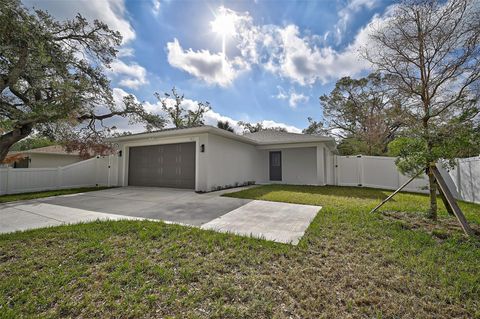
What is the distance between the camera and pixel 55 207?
19.1 ft

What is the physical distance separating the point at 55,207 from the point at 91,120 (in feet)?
25.0

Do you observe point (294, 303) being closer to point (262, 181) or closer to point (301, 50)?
point (301, 50)

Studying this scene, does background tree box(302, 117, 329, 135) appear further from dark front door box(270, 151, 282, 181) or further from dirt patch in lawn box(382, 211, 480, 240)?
dirt patch in lawn box(382, 211, 480, 240)

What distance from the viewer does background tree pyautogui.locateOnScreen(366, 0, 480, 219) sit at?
504cm

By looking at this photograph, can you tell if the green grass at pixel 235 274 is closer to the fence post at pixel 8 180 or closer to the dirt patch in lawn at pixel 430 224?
the dirt patch in lawn at pixel 430 224

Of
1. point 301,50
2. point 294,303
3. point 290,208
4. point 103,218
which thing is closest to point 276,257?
point 294,303

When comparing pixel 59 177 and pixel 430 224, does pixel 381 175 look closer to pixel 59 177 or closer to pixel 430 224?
pixel 430 224

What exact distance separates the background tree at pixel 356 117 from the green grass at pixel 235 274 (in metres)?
14.4

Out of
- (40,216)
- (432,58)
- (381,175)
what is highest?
(432,58)

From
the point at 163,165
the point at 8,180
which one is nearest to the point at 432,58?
the point at 163,165

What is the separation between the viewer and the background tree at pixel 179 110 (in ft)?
81.6

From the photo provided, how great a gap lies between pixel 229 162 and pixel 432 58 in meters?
7.95

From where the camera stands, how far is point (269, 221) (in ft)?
14.5

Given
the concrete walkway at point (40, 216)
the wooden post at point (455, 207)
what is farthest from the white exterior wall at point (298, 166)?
the concrete walkway at point (40, 216)
